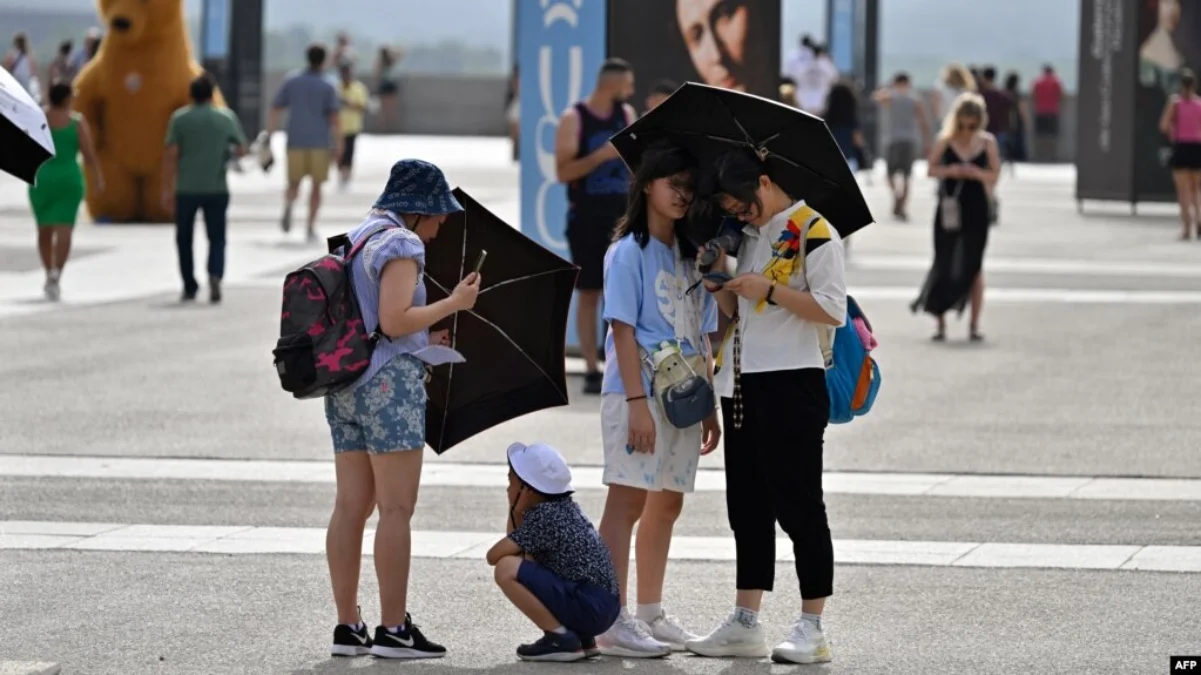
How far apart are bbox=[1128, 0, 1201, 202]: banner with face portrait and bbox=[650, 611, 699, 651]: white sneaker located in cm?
2176

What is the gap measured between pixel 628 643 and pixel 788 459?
759 millimetres

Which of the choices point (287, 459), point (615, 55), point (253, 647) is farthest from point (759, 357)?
point (615, 55)

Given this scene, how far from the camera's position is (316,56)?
2145 centimetres

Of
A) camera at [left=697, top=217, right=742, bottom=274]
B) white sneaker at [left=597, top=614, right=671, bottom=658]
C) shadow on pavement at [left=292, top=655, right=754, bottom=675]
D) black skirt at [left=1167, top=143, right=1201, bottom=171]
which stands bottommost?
shadow on pavement at [left=292, top=655, right=754, bottom=675]

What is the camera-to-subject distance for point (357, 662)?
20.2 ft

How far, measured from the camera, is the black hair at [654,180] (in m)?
6.21

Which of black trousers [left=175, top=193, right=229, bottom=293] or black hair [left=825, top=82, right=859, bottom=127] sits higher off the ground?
black hair [left=825, top=82, right=859, bottom=127]

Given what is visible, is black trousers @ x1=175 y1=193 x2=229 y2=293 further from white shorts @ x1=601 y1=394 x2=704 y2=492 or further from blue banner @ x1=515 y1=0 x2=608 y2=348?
white shorts @ x1=601 y1=394 x2=704 y2=492

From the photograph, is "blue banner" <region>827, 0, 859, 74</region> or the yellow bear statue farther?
"blue banner" <region>827, 0, 859, 74</region>

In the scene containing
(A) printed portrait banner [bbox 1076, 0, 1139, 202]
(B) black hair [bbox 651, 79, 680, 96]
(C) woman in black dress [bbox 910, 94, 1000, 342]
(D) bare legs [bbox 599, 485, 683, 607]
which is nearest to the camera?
(D) bare legs [bbox 599, 485, 683, 607]

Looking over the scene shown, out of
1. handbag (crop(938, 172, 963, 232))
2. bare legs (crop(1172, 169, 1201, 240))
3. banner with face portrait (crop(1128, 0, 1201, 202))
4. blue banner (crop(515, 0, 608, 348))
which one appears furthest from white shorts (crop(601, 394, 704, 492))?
banner with face portrait (crop(1128, 0, 1201, 202))

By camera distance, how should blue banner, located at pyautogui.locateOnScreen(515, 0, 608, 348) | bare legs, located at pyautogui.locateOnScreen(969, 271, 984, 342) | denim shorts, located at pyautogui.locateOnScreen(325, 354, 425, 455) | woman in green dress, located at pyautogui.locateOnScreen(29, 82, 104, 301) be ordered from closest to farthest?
1. denim shorts, located at pyautogui.locateOnScreen(325, 354, 425, 455)
2. blue banner, located at pyautogui.locateOnScreen(515, 0, 608, 348)
3. bare legs, located at pyautogui.locateOnScreen(969, 271, 984, 342)
4. woman in green dress, located at pyautogui.locateOnScreen(29, 82, 104, 301)

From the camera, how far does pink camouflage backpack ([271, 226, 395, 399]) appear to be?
6.00 m

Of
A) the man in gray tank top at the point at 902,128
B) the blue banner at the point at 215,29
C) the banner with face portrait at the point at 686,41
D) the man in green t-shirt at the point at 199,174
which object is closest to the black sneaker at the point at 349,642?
the banner with face portrait at the point at 686,41
